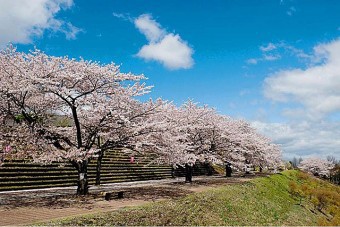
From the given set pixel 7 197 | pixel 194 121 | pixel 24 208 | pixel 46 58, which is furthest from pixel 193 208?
pixel 194 121

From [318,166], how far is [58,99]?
134 m

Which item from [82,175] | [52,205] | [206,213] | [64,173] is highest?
[64,173]

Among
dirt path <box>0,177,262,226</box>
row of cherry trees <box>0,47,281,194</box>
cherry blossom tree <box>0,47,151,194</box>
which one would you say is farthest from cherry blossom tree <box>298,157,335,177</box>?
cherry blossom tree <box>0,47,151,194</box>

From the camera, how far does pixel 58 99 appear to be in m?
19.4

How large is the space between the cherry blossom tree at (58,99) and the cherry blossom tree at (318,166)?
424ft

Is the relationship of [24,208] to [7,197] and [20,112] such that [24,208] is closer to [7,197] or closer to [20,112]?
[7,197]

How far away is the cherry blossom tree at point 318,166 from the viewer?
133 m

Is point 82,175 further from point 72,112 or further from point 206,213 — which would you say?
point 206,213

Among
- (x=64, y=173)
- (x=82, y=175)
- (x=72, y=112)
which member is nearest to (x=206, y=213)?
(x=82, y=175)

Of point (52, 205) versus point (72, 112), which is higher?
point (72, 112)

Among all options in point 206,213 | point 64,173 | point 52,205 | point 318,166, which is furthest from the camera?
point 318,166

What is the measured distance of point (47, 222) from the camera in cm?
1199

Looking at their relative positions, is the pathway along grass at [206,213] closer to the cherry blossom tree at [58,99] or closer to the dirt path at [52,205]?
the dirt path at [52,205]

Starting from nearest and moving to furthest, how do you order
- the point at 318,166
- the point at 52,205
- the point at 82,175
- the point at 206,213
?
1. the point at 52,205
2. the point at 206,213
3. the point at 82,175
4. the point at 318,166
